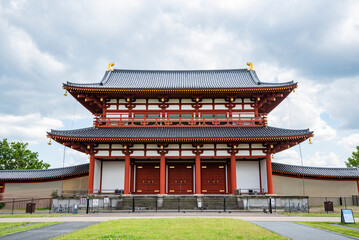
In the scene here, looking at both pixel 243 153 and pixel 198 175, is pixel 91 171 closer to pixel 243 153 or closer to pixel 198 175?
pixel 198 175

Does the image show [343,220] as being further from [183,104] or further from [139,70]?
[139,70]

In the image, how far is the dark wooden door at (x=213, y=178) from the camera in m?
25.3

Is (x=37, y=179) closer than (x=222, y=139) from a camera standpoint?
No

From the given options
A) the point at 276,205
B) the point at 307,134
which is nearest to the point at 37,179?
the point at 276,205

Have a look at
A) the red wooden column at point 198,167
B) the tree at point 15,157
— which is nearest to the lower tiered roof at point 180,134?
the red wooden column at point 198,167

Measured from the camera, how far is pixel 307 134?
21.7 m

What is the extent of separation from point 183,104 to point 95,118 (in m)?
8.85

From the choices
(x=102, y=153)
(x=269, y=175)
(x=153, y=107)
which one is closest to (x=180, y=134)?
(x=153, y=107)

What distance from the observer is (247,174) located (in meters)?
24.9

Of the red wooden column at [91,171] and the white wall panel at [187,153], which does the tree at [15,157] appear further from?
the white wall panel at [187,153]

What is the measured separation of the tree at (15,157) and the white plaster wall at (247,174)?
3196cm

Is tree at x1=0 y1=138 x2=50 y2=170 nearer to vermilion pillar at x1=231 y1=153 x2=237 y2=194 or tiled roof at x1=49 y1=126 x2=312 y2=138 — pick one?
tiled roof at x1=49 y1=126 x2=312 y2=138

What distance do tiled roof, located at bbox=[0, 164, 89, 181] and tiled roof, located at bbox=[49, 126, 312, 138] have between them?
551 cm

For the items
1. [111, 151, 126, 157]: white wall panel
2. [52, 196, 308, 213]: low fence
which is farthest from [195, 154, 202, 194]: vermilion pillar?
[111, 151, 126, 157]: white wall panel
